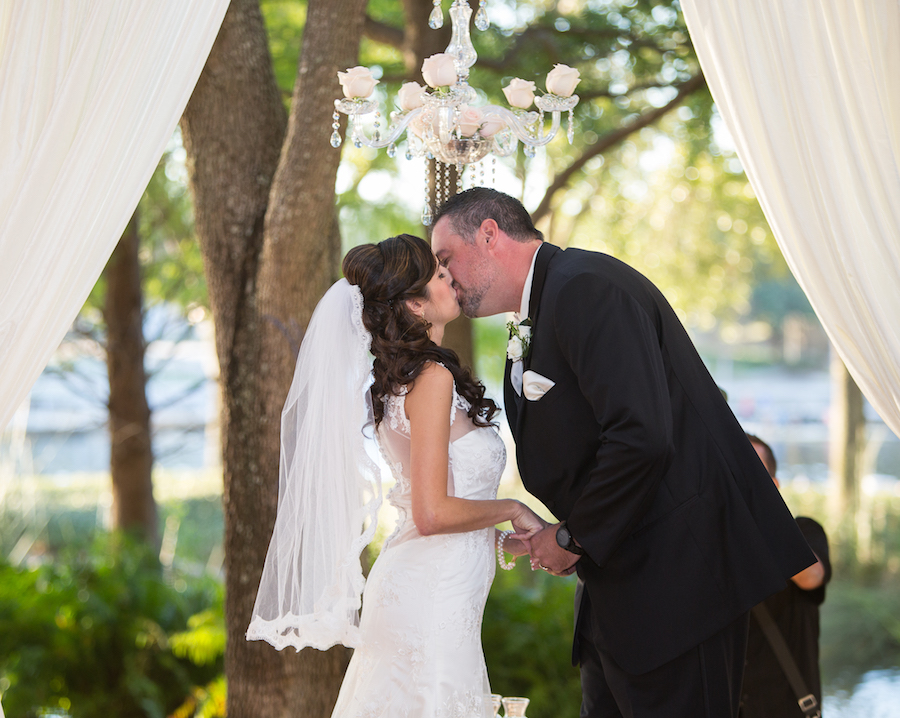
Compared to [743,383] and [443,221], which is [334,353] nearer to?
[443,221]

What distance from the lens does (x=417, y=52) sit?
15.9 ft

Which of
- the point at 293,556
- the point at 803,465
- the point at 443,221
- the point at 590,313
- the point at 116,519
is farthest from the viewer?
the point at 803,465

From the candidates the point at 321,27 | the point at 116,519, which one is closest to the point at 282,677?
the point at 321,27

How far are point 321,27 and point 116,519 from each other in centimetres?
495

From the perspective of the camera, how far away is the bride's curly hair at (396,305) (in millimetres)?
2422

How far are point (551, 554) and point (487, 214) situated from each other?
3.41 ft

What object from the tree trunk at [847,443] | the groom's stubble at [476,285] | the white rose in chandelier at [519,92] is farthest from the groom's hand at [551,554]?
the tree trunk at [847,443]

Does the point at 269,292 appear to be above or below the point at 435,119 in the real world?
below

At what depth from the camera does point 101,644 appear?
5.05 metres

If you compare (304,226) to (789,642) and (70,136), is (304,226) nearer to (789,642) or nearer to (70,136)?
(70,136)

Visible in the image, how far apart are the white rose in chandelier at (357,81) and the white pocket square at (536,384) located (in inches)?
40.6

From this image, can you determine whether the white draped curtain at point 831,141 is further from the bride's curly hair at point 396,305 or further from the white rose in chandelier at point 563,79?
the bride's curly hair at point 396,305

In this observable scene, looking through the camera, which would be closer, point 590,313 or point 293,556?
point 590,313

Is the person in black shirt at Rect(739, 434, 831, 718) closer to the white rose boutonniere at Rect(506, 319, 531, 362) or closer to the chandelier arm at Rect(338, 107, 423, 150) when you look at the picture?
the white rose boutonniere at Rect(506, 319, 531, 362)
